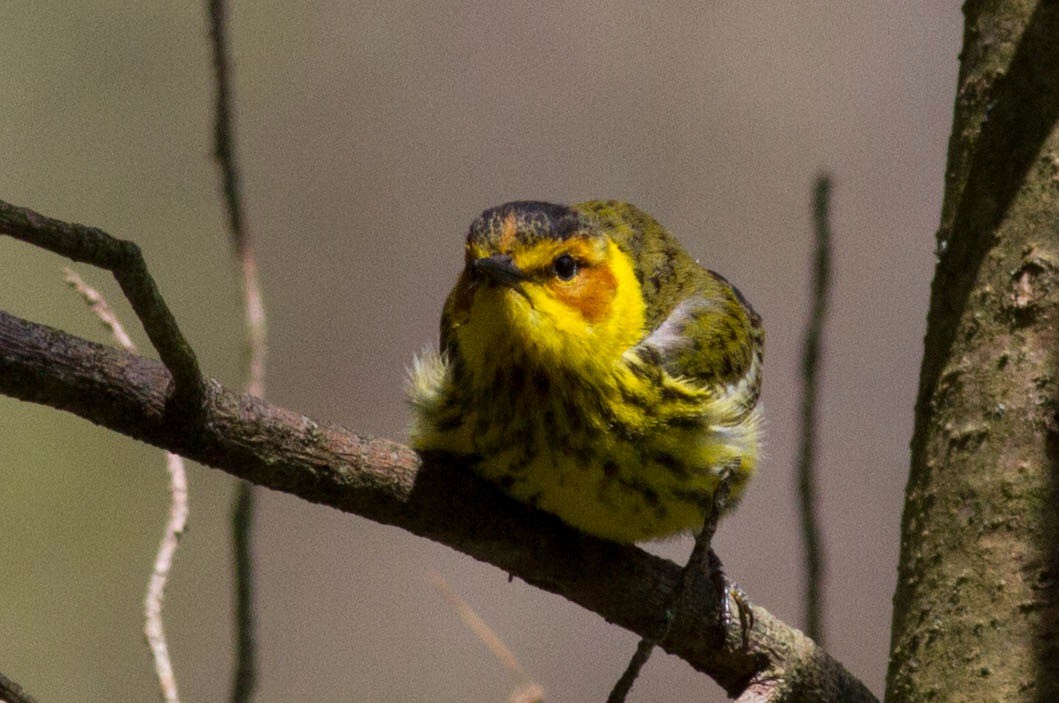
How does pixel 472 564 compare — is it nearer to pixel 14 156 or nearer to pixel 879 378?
pixel 879 378

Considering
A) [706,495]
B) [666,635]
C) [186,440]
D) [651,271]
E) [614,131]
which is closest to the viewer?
[186,440]

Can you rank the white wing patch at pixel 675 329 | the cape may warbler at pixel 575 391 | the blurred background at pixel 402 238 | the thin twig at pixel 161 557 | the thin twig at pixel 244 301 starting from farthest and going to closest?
the blurred background at pixel 402 238
the white wing patch at pixel 675 329
the cape may warbler at pixel 575 391
the thin twig at pixel 244 301
the thin twig at pixel 161 557

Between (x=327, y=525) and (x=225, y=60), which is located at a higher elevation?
(x=327, y=525)

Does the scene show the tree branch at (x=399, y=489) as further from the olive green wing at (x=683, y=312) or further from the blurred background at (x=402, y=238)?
the blurred background at (x=402, y=238)

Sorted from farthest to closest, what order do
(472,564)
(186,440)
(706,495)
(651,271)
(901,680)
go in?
(472,564)
(651,271)
(706,495)
(901,680)
(186,440)

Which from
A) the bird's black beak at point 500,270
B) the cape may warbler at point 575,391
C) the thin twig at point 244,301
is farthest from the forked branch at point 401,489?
the bird's black beak at point 500,270

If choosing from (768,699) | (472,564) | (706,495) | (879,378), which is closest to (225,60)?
(706,495)
